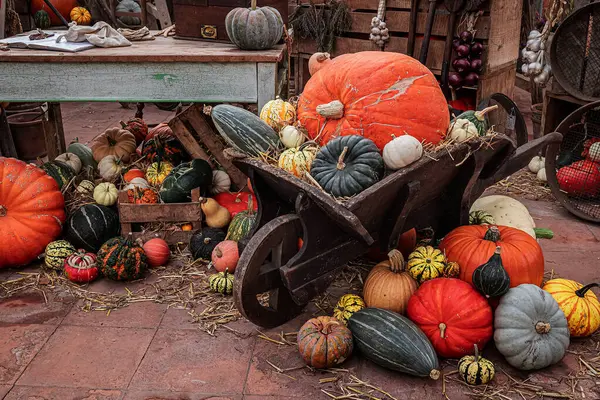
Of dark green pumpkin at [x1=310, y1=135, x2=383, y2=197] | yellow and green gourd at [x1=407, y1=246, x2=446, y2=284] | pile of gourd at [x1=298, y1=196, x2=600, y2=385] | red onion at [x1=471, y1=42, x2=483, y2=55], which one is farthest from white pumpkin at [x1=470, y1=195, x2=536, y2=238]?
red onion at [x1=471, y1=42, x2=483, y2=55]

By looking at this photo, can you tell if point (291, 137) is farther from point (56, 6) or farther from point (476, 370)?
point (56, 6)

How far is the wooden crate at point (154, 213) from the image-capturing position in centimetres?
428

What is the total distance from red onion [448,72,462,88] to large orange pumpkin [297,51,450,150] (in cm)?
273

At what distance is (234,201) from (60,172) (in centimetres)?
146

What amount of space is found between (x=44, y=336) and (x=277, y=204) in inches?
60.1

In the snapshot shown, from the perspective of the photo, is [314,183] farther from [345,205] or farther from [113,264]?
[113,264]

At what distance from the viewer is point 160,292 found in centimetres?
382

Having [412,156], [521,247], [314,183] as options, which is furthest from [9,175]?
[521,247]

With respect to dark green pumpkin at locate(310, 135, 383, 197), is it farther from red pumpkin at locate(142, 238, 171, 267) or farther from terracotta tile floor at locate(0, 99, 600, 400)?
red pumpkin at locate(142, 238, 171, 267)

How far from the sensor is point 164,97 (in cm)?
427

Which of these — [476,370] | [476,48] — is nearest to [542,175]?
[476,48]

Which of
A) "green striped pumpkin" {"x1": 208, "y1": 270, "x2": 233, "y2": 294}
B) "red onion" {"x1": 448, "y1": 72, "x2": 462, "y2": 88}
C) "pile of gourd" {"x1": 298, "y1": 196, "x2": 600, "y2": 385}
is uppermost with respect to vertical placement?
"red onion" {"x1": 448, "y1": 72, "x2": 462, "y2": 88}

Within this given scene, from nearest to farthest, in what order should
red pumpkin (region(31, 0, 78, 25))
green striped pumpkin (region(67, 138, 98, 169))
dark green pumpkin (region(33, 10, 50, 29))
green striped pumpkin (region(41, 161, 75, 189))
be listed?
green striped pumpkin (region(41, 161, 75, 189)) → green striped pumpkin (region(67, 138, 98, 169)) → dark green pumpkin (region(33, 10, 50, 29)) → red pumpkin (region(31, 0, 78, 25))

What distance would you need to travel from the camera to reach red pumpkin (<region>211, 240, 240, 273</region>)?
3.91 metres
